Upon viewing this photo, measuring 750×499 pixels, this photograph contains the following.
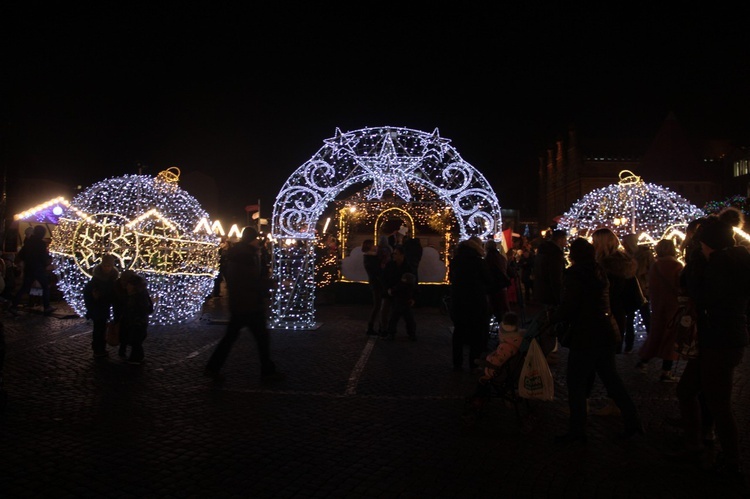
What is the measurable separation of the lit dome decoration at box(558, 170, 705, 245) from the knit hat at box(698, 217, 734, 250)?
7.42m

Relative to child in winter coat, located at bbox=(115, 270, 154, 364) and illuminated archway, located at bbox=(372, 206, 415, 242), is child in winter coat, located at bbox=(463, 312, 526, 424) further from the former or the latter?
illuminated archway, located at bbox=(372, 206, 415, 242)

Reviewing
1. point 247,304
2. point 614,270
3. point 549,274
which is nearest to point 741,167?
point 549,274

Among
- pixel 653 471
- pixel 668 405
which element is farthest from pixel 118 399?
pixel 668 405

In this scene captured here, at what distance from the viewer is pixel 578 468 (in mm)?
4453

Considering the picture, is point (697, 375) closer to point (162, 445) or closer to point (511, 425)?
point (511, 425)

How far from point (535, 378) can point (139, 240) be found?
8016mm

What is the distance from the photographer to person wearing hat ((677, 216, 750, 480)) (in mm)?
4285

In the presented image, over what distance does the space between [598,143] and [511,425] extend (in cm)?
5015

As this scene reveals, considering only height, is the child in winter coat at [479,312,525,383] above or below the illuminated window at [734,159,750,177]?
below

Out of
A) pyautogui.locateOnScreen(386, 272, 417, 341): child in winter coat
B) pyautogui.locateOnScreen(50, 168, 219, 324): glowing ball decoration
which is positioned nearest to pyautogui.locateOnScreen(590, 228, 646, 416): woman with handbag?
pyautogui.locateOnScreen(386, 272, 417, 341): child in winter coat

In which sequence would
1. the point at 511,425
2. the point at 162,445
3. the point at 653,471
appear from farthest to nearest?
the point at 511,425 < the point at 162,445 < the point at 653,471

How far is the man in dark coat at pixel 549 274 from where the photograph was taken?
24.5ft

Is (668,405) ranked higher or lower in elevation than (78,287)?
lower

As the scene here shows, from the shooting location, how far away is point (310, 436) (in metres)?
5.10
